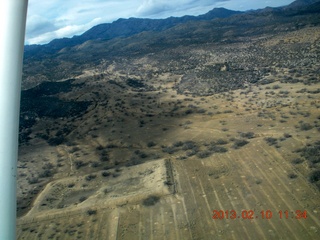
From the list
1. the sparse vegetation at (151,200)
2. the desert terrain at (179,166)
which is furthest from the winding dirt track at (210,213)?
the sparse vegetation at (151,200)

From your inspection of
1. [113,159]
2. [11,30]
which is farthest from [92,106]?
[11,30]

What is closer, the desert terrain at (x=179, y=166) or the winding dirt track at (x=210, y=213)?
the winding dirt track at (x=210, y=213)

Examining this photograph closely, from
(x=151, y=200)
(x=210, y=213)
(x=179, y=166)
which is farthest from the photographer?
(x=179, y=166)

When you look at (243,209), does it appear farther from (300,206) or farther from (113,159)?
(113,159)
